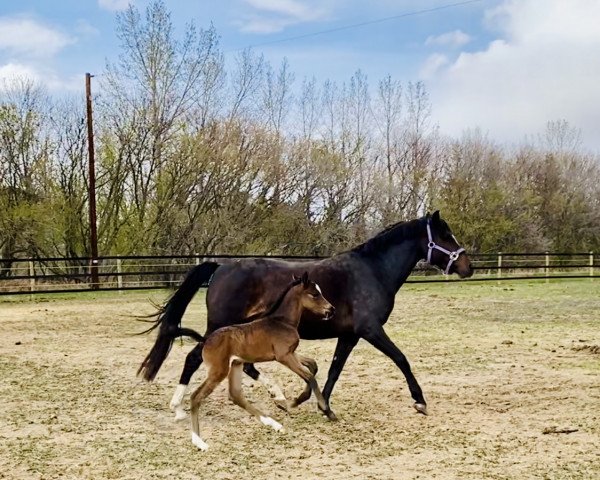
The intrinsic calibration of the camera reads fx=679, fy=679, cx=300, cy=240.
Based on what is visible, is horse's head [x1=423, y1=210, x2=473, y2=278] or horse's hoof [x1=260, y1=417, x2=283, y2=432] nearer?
horse's hoof [x1=260, y1=417, x2=283, y2=432]

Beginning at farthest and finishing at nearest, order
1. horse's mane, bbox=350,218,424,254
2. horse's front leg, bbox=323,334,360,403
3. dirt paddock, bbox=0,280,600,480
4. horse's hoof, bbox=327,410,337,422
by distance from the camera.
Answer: horse's mane, bbox=350,218,424,254, horse's front leg, bbox=323,334,360,403, horse's hoof, bbox=327,410,337,422, dirt paddock, bbox=0,280,600,480

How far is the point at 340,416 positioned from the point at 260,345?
124 cm

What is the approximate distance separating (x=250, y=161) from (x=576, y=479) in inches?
969

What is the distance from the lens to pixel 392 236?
6.10 meters

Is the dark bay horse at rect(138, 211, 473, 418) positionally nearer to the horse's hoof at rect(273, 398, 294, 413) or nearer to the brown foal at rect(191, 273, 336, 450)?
the horse's hoof at rect(273, 398, 294, 413)

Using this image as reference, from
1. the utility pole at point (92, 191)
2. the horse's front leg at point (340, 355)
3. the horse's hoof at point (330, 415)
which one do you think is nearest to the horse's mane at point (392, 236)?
the horse's front leg at point (340, 355)

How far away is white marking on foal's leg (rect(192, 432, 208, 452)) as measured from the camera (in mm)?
4504

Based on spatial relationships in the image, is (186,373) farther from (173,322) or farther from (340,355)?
(340,355)

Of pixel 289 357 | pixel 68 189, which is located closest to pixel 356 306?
pixel 289 357

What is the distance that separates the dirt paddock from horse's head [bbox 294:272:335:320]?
89 centimetres

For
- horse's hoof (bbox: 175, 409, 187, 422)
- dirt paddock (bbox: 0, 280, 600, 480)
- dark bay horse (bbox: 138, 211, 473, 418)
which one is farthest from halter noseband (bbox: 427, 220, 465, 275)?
horse's hoof (bbox: 175, 409, 187, 422)

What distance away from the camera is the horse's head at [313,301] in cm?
488

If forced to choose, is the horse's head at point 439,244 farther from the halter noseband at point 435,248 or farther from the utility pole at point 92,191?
the utility pole at point 92,191

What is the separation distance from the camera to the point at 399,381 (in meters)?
6.99
